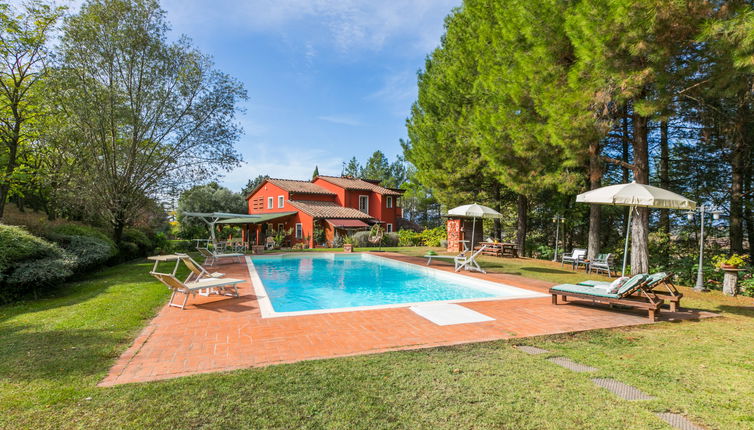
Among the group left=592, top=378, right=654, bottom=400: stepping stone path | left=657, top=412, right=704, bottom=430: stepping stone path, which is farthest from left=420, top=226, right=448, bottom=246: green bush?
left=657, top=412, right=704, bottom=430: stepping stone path

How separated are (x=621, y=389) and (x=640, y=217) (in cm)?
957

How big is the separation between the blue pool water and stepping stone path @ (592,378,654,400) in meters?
5.58

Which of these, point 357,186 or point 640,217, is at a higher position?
point 357,186

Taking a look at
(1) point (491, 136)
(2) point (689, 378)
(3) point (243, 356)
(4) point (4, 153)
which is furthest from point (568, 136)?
(4) point (4, 153)

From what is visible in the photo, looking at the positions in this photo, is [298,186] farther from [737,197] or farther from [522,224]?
[737,197]

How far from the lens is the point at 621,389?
146 inches

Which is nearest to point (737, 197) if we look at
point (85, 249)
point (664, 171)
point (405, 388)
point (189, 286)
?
point (664, 171)

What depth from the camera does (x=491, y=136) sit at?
1575 centimetres

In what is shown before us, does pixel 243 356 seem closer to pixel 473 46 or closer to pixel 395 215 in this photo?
pixel 473 46

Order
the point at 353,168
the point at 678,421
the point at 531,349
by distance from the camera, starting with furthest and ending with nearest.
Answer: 1. the point at 353,168
2. the point at 531,349
3. the point at 678,421

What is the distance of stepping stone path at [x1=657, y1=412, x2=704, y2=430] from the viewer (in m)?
2.99

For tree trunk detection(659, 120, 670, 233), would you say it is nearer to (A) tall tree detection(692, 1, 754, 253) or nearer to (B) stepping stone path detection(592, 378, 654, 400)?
(A) tall tree detection(692, 1, 754, 253)

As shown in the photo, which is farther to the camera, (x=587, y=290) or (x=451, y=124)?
(x=451, y=124)

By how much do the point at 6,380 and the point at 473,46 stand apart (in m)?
21.1
